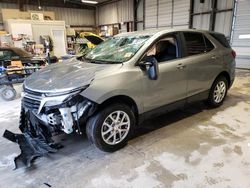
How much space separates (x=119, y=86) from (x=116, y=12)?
15.5 m

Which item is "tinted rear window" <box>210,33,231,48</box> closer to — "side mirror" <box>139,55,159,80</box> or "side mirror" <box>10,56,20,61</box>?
"side mirror" <box>139,55,159,80</box>

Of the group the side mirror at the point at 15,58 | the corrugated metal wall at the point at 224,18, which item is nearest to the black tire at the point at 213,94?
the side mirror at the point at 15,58

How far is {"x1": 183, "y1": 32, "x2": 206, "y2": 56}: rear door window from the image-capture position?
329 centimetres

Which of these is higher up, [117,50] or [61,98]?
[117,50]

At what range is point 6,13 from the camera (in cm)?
1323

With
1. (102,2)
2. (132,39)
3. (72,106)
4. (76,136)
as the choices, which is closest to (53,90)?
(72,106)

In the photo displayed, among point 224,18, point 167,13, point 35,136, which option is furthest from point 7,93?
point 167,13

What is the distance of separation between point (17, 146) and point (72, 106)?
48.5 inches

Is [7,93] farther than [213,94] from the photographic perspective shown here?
Yes

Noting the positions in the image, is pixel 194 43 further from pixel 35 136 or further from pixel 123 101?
pixel 35 136

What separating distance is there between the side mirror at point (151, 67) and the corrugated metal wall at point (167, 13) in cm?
992

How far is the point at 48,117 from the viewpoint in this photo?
2266 millimetres

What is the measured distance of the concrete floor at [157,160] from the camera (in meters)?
2.12

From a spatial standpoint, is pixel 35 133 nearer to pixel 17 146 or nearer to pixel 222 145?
pixel 17 146
